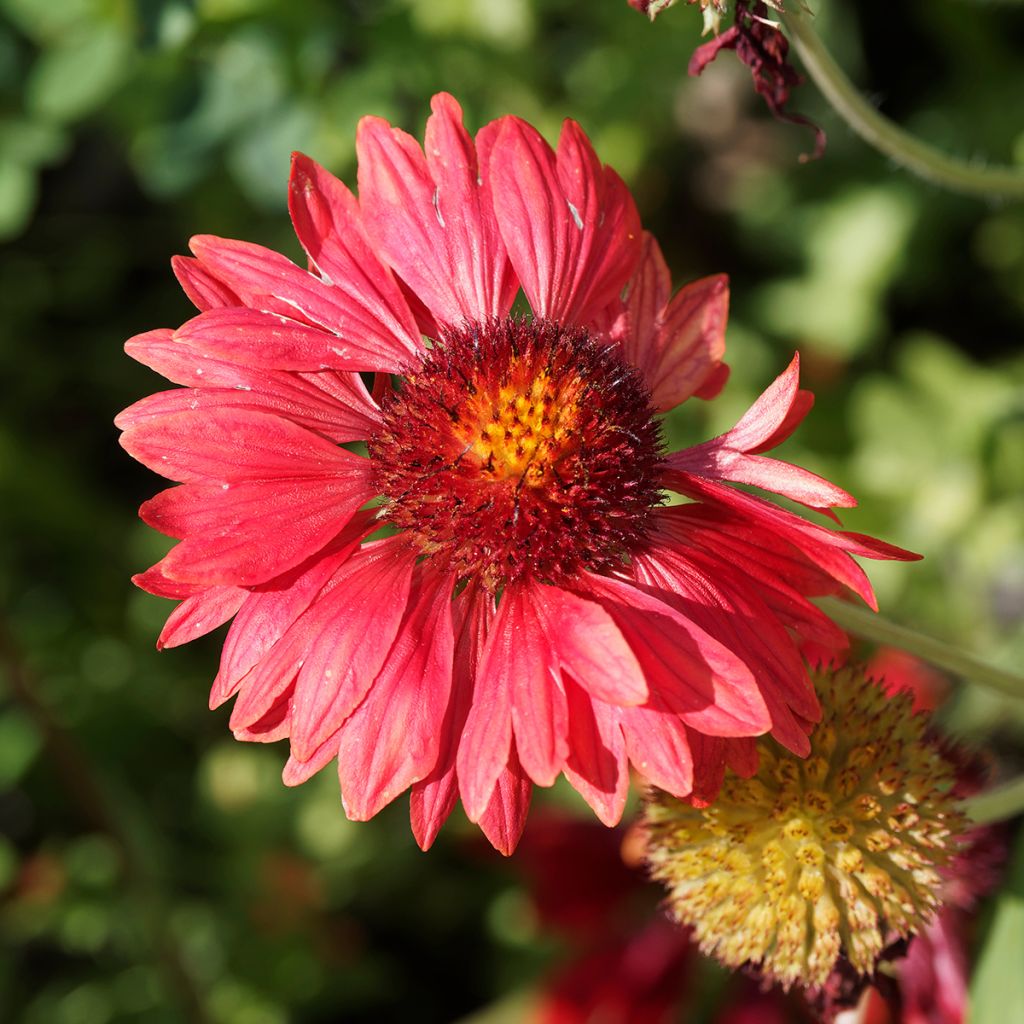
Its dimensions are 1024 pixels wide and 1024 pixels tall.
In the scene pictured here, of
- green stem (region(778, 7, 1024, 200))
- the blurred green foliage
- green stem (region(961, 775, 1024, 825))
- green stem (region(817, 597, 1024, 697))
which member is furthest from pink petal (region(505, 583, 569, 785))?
the blurred green foliage

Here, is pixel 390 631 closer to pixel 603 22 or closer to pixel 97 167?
pixel 603 22

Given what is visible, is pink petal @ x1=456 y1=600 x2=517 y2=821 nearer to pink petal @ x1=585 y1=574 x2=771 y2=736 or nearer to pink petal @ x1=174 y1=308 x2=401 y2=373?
pink petal @ x1=585 y1=574 x2=771 y2=736

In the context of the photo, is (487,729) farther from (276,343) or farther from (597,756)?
(276,343)

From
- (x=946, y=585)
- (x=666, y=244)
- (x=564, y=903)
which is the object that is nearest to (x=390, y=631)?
(x=564, y=903)

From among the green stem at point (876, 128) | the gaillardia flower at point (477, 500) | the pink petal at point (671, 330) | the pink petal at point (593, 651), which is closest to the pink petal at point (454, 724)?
the gaillardia flower at point (477, 500)

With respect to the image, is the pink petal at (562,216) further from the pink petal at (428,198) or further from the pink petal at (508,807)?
the pink petal at (508,807)

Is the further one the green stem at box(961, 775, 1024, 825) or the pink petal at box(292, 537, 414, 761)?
the green stem at box(961, 775, 1024, 825)
